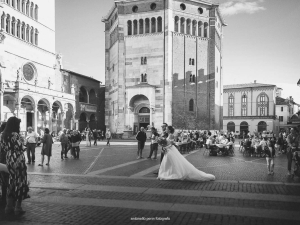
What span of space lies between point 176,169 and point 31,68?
1350 inches

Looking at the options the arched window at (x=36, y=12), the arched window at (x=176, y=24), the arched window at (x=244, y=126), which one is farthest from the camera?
the arched window at (x=244, y=126)

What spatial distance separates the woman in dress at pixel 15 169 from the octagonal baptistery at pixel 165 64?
114ft

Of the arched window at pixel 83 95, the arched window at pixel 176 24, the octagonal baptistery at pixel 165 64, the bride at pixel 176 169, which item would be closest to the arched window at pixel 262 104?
the octagonal baptistery at pixel 165 64

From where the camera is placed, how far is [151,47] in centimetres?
4128

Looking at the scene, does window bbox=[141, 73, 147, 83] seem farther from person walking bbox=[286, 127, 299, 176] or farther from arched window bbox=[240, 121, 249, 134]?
arched window bbox=[240, 121, 249, 134]

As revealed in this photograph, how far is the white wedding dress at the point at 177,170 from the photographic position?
9312 mm

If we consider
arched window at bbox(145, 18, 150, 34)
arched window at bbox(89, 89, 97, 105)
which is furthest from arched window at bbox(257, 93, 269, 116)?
arched window at bbox(89, 89, 97, 105)

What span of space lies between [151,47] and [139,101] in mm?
8165

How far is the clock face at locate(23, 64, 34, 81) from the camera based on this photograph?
3703 cm

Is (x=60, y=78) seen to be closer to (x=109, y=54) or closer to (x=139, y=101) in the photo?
(x=109, y=54)

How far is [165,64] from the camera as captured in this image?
40469 millimetres

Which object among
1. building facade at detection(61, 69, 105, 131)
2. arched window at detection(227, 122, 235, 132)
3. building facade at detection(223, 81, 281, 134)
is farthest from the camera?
arched window at detection(227, 122, 235, 132)

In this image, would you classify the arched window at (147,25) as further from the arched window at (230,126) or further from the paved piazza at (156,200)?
the arched window at (230,126)

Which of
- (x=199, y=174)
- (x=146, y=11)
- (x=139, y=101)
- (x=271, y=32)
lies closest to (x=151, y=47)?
(x=146, y=11)
